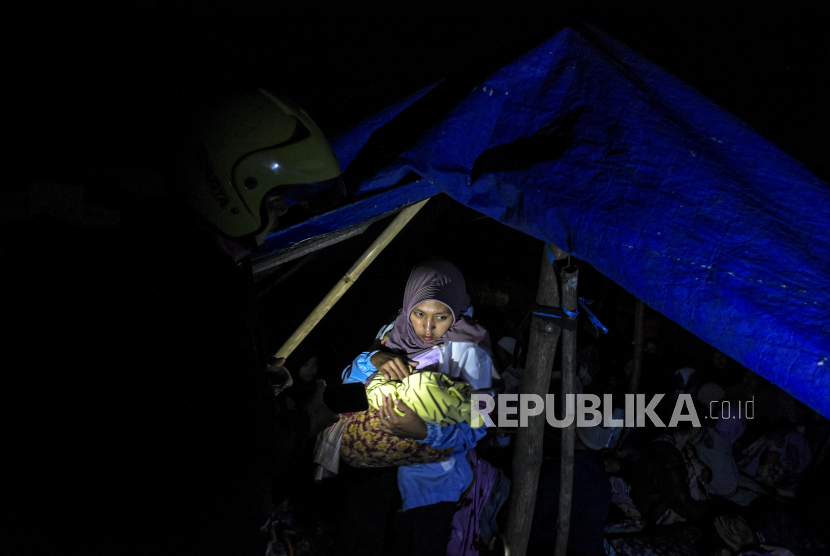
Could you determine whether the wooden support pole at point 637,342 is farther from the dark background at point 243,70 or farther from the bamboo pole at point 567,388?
the dark background at point 243,70

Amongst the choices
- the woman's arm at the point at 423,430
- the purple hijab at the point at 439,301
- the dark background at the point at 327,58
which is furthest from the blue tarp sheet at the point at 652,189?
the woman's arm at the point at 423,430

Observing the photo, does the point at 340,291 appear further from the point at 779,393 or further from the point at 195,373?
the point at 779,393

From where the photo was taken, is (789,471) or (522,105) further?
(789,471)

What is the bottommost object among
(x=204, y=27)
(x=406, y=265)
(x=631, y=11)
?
(x=406, y=265)

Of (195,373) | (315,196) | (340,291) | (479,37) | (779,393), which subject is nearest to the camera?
(195,373)

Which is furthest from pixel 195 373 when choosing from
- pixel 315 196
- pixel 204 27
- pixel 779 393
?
pixel 779 393

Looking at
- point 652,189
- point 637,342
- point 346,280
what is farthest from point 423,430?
point 637,342

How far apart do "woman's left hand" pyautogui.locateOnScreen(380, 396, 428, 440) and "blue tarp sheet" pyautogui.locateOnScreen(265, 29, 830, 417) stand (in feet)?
4.18

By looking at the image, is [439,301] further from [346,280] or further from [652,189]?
[652,189]

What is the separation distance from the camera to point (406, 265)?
4949 mm

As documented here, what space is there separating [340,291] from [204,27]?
206 cm

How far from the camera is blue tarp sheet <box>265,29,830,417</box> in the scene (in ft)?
3.62

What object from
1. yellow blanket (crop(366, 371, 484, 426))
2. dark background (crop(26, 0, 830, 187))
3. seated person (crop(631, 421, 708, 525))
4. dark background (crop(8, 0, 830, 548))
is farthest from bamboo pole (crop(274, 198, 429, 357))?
seated person (crop(631, 421, 708, 525))

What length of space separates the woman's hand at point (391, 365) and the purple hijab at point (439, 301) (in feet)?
0.63
